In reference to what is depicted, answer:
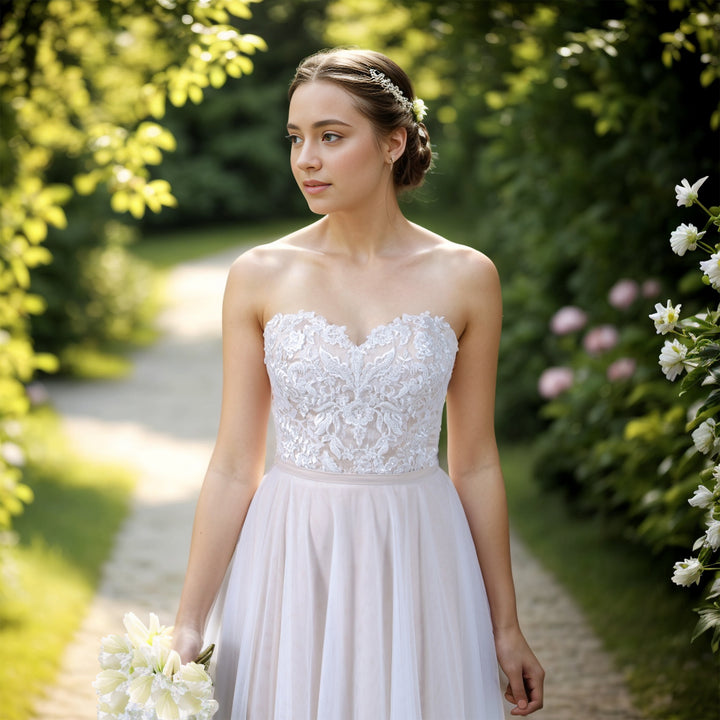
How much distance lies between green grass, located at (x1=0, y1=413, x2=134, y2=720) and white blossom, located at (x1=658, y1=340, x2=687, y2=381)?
308cm

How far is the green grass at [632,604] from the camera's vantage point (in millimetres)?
4176

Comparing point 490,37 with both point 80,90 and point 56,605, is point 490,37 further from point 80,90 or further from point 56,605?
point 56,605

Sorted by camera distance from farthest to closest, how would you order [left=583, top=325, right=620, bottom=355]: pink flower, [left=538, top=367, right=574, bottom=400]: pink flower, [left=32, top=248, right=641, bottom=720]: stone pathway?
[left=538, top=367, right=574, bottom=400]: pink flower
[left=583, top=325, right=620, bottom=355]: pink flower
[left=32, top=248, right=641, bottom=720]: stone pathway

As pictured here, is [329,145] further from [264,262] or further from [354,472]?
[354,472]

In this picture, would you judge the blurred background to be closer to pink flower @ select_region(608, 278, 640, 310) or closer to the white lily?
pink flower @ select_region(608, 278, 640, 310)

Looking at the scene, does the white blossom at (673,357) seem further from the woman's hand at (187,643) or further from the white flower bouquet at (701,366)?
the woman's hand at (187,643)

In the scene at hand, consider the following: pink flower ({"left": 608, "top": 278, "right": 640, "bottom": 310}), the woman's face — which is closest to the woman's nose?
the woman's face

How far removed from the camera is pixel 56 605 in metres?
5.23

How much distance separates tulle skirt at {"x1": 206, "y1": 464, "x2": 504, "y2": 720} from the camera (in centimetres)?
212

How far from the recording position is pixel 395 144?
230cm

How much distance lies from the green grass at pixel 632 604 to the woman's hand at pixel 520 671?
1.98 m

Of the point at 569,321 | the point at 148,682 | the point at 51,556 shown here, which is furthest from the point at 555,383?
the point at 148,682

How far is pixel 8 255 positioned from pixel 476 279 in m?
2.70

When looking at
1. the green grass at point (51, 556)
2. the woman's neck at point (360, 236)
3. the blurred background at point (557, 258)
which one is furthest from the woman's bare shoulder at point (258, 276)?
the green grass at point (51, 556)
